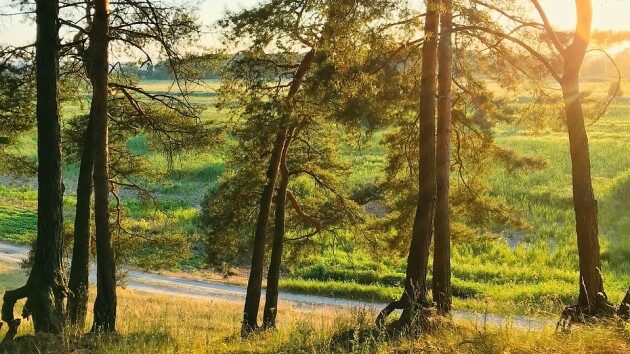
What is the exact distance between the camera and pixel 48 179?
9883mm

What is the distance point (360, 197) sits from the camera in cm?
1905

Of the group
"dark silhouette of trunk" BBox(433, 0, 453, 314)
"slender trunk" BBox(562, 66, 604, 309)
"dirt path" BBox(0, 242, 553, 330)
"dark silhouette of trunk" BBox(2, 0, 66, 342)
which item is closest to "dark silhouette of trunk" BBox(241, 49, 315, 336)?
"dark silhouette of trunk" BBox(433, 0, 453, 314)

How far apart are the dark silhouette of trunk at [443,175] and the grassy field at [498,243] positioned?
3.68 metres

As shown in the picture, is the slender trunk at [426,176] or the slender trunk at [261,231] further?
the slender trunk at [261,231]

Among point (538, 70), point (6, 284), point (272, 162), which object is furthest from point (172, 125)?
point (6, 284)

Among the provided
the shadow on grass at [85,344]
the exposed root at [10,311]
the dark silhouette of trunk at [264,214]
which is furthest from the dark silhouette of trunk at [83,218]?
the dark silhouette of trunk at [264,214]

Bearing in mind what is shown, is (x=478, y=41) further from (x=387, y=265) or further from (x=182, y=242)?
(x=387, y=265)

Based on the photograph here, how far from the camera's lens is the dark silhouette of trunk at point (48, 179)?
9664 millimetres

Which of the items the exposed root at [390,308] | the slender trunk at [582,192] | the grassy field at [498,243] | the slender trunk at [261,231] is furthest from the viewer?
the grassy field at [498,243]

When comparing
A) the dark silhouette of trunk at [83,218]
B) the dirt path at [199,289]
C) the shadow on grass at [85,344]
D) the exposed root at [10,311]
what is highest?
the dark silhouette of trunk at [83,218]

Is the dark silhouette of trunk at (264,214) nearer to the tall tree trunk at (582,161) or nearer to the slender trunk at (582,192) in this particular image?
the tall tree trunk at (582,161)

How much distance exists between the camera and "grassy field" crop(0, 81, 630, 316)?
73.3ft

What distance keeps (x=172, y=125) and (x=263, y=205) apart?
2.91m

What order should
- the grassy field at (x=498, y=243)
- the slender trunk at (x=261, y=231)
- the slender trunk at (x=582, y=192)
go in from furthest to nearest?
the grassy field at (x=498, y=243)
the slender trunk at (x=261, y=231)
the slender trunk at (x=582, y=192)
